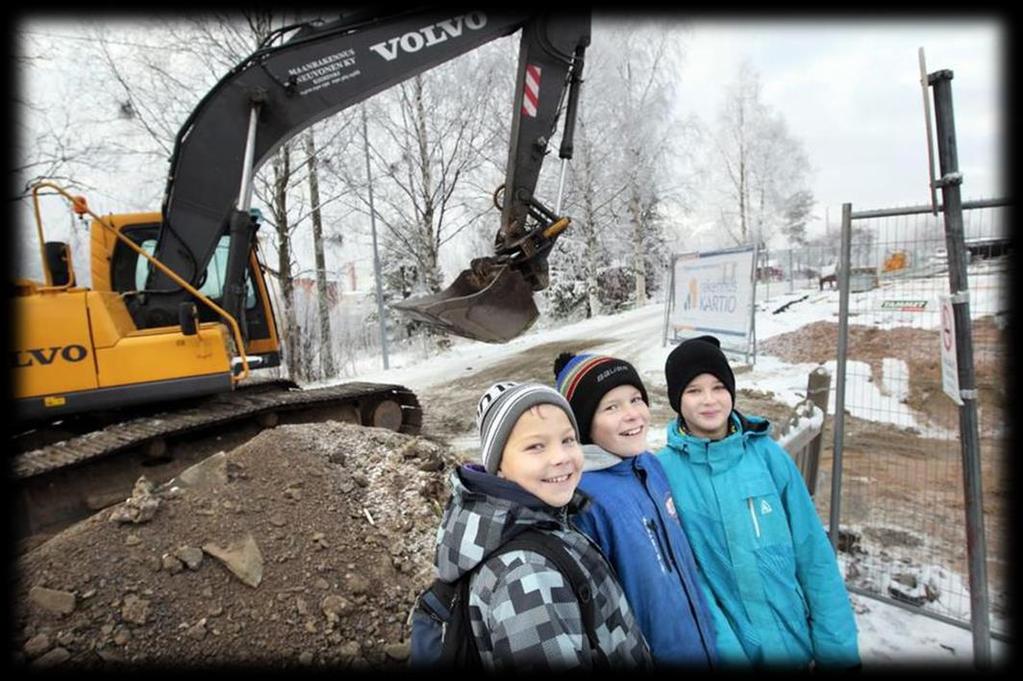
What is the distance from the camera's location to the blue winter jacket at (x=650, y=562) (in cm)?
155

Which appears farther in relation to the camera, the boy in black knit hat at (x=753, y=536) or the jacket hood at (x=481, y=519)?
the boy in black knit hat at (x=753, y=536)

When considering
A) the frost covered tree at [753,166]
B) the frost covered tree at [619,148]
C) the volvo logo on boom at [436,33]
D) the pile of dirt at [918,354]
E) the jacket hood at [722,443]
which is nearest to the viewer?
the jacket hood at [722,443]

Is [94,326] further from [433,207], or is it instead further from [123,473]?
[433,207]

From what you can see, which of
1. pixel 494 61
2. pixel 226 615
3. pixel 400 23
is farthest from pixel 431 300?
pixel 494 61

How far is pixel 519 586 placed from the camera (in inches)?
45.9

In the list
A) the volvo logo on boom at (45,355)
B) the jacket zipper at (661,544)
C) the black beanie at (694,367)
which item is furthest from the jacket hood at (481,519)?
the volvo logo on boom at (45,355)

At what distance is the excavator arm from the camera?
4430mm

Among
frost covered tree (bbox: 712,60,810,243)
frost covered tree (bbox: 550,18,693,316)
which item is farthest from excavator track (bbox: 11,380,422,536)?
frost covered tree (bbox: 712,60,810,243)

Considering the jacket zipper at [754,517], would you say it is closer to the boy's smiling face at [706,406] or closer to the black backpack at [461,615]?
the boy's smiling face at [706,406]

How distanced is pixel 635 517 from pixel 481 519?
587 millimetres

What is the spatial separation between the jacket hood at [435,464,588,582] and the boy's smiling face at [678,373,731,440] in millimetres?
805

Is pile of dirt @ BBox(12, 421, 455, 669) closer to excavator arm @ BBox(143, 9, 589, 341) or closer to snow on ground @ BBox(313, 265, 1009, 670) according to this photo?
excavator arm @ BBox(143, 9, 589, 341)

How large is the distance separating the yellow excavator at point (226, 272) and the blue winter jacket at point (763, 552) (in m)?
2.81

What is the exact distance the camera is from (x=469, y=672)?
119 cm
